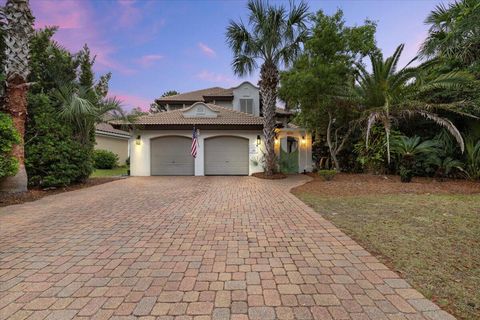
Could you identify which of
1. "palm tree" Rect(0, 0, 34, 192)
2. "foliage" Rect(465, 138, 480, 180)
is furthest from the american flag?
"foliage" Rect(465, 138, 480, 180)

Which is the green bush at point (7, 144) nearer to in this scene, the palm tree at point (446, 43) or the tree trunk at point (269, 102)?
the tree trunk at point (269, 102)

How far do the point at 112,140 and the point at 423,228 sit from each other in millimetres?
24378

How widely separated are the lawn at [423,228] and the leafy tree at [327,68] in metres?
5.05

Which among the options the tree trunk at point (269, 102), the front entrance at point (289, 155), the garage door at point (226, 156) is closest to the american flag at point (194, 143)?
the garage door at point (226, 156)

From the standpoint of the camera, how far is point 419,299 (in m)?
2.41

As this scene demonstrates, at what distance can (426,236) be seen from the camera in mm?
4133

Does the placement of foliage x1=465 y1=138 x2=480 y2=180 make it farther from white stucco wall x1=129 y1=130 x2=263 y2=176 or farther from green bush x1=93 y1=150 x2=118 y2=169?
green bush x1=93 y1=150 x2=118 y2=169

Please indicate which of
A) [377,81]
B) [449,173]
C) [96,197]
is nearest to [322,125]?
[377,81]

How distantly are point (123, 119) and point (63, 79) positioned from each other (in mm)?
3116

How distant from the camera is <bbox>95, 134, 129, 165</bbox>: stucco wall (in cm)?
2181

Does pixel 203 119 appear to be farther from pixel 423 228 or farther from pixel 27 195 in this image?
pixel 423 228

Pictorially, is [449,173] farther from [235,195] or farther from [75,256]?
[75,256]

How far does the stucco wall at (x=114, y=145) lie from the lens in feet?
71.6

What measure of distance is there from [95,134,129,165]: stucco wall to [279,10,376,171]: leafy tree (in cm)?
1719
